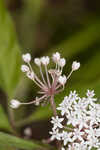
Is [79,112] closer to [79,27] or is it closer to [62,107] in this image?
[62,107]

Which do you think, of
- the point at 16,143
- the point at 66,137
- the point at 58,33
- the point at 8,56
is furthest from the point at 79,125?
the point at 58,33

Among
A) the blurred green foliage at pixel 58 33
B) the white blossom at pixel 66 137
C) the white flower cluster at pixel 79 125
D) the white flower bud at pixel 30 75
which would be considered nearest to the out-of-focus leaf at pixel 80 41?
the blurred green foliage at pixel 58 33

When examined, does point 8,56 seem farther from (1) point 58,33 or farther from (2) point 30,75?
(1) point 58,33

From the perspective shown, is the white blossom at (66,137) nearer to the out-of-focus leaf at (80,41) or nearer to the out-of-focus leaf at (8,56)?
the out-of-focus leaf at (8,56)

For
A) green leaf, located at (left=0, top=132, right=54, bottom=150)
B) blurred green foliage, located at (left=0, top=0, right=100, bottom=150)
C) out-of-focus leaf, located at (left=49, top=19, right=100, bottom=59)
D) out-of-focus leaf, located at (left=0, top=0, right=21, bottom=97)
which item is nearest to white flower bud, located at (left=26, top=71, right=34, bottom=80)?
green leaf, located at (left=0, top=132, right=54, bottom=150)

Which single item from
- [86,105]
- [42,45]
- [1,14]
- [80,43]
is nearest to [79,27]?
[80,43]

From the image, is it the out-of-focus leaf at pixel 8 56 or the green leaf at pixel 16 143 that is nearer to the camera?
the green leaf at pixel 16 143

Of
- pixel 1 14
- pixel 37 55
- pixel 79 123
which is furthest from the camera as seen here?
pixel 37 55
